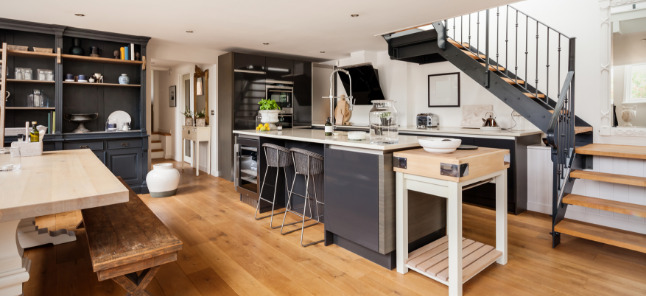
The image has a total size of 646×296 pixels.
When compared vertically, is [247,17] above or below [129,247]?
above

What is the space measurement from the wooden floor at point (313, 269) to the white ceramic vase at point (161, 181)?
4.30 ft

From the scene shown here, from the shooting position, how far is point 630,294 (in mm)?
2244

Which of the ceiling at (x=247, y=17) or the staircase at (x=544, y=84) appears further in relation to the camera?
the ceiling at (x=247, y=17)

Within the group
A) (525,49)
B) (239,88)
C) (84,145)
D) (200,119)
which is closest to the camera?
(525,49)

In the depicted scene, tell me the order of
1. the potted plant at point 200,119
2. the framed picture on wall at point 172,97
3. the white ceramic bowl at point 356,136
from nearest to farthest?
the white ceramic bowl at point 356,136
the potted plant at point 200,119
the framed picture on wall at point 172,97

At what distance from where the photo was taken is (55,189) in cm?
169

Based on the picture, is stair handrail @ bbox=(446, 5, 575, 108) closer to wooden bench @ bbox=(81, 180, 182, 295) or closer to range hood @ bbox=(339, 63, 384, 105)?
range hood @ bbox=(339, 63, 384, 105)

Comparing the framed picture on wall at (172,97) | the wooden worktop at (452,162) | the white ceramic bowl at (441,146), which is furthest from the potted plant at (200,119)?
the white ceramic bowl at (441,146)

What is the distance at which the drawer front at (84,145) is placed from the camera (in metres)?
4.66

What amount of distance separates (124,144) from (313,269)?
3852 millimetres

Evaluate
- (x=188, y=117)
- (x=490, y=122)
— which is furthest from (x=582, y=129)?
(x=188, y=117)

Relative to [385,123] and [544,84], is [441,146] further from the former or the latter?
[544,84]

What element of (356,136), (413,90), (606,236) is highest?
(413,90)

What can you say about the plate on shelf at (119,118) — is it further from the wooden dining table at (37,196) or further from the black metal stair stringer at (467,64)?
the black metal stair stringer at (467,64)
